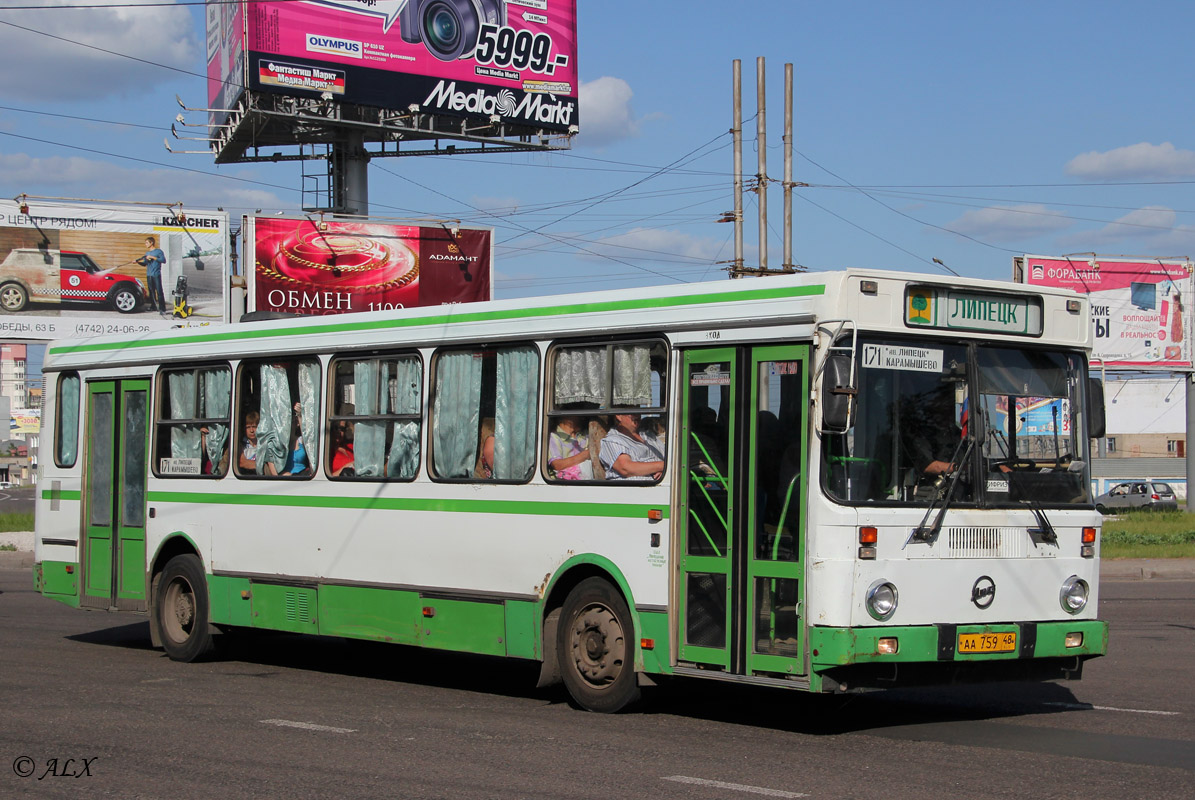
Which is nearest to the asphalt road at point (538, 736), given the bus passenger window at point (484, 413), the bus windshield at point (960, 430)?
the bus windshield at point (960, 430)

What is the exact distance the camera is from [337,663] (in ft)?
45.3

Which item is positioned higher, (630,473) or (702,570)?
(630,473)

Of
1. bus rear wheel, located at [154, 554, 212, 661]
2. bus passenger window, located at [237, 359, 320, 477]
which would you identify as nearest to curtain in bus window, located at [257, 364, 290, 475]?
bus passenger window, located at [237, 359, 320, 477]

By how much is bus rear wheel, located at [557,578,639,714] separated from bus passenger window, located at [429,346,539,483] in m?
1.12

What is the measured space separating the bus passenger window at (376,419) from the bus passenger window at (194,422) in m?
1.65

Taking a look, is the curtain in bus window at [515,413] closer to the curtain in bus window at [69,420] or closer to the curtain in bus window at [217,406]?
the curtain in bus window at [217,406]

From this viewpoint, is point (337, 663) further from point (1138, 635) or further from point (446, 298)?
point (446, 298)

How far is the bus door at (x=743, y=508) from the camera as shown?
9062 millimetres

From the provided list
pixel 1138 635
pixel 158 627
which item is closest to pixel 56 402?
pixel 158 627

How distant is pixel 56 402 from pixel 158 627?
3.10m

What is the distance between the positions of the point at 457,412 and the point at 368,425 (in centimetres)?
112

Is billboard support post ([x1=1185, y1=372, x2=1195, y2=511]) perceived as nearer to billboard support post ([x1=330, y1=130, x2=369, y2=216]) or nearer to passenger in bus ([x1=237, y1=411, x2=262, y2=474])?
billboard support post ([x1=330, y1=130, x2=369, y2=216])

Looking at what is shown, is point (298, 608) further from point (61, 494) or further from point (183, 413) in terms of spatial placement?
point (61, 494)

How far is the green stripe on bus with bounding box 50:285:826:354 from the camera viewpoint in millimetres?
9406
